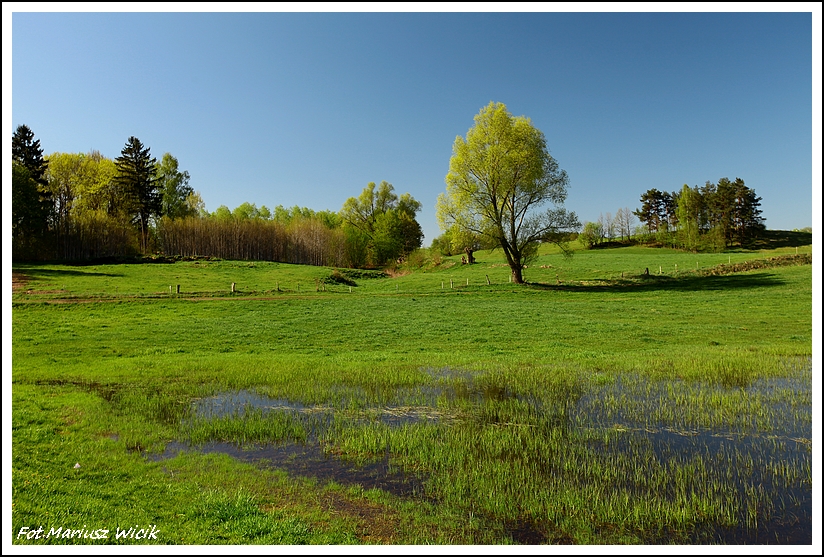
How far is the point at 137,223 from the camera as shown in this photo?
72.5 m

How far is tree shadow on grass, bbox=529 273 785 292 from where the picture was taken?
1532 inches

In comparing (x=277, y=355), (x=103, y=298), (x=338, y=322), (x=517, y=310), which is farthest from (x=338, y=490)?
(x=103, y=298)

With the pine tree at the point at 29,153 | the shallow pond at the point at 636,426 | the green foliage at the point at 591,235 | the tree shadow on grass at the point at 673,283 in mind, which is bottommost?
the shallow pond at the point at 636,426

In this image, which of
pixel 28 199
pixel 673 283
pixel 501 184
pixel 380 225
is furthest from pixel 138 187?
pixel 673 283

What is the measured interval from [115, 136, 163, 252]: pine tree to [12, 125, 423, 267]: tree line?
0.46 ft

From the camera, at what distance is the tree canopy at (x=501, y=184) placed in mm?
41125

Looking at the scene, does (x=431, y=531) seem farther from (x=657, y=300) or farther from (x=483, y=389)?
(x=657, y=300)

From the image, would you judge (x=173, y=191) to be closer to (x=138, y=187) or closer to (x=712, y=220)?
(x=138, y=187)

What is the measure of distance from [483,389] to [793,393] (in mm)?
8494

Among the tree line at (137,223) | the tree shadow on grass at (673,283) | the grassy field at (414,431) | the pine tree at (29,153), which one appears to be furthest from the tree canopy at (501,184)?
the pine tree at (29,153)

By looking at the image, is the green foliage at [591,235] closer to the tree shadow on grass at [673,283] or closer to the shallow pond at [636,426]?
the tree shadow on grass at [673,283]

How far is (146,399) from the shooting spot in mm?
12336

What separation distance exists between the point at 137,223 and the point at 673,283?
2981 inches

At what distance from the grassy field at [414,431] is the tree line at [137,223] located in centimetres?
4397
